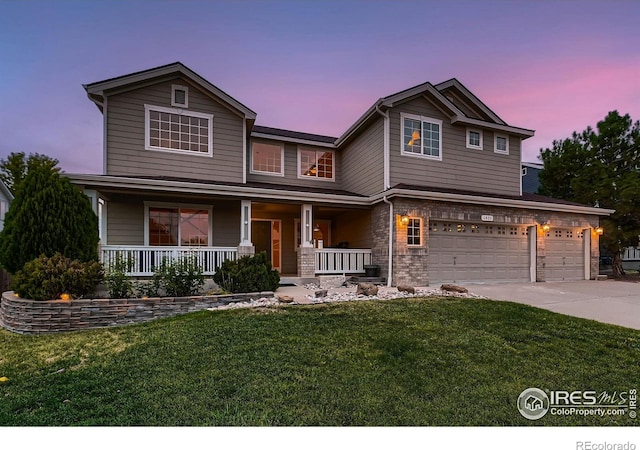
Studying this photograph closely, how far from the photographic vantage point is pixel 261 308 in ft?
20.2

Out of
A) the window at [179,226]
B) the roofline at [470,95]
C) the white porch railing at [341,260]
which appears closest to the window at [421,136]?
the roofline at [470,95]

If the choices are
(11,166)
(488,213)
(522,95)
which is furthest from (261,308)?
(11,166)

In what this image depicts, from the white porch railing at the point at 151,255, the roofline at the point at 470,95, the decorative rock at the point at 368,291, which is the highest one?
the roofline at the point at 470,95

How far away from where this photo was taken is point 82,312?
222 inches

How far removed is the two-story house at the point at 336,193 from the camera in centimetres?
936

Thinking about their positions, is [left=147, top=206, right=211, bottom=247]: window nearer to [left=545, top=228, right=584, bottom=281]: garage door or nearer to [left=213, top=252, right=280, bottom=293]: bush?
[left=213, top=252, right=280, bottom=293]: bush

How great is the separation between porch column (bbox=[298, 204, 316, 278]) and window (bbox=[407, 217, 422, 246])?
2923mm

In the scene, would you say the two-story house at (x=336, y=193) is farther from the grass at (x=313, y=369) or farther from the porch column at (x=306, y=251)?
the grass at (x=313, y=369)

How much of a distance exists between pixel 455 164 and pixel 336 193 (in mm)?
4482

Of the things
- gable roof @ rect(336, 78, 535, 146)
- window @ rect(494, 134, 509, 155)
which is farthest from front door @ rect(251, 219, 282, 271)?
window @ rect(494, 134, 509, 155)

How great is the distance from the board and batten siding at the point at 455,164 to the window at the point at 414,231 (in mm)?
1532

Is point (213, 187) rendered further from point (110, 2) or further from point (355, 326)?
point (355, 326)

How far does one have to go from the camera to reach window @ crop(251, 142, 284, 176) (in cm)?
1204

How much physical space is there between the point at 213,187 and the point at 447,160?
8.05 meters
